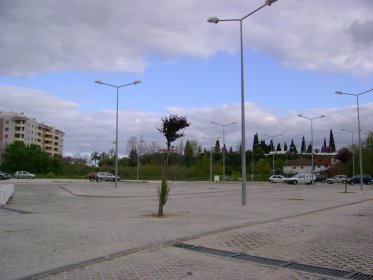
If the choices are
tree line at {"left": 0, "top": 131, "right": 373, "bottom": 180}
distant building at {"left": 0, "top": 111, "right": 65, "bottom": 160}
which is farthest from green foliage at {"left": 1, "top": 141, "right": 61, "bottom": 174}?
distant building at {"left": 0, "top": 111, "right": 65, "bottom": 160}

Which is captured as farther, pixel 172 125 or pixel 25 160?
pixel 25 160

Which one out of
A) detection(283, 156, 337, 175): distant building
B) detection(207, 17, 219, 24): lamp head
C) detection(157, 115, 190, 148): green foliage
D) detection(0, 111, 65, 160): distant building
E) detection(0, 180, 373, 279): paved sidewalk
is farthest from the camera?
detection(283, 156, 337, 175): distant building

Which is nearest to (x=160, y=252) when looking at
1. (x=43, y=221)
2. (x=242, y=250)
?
(x=242, y=250)

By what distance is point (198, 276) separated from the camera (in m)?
6.91

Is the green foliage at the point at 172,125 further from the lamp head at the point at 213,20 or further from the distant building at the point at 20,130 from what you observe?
the distant building at the point at 20,130

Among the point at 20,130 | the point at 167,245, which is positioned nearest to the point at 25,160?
the point at 20,130

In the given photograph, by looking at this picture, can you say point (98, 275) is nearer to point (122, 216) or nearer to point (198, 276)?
point (198, 276)

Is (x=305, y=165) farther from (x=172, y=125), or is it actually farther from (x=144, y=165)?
(x=172, y=125)

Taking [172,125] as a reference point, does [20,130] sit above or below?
above

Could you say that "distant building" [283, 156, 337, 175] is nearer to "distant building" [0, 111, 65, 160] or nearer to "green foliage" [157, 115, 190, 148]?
"distant building" [0, 111, 65, 160]

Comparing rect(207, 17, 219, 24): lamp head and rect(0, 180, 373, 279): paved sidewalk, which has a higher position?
rect(207, 17, 219, 24): lamp head

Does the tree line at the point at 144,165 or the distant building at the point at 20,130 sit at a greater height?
the distant building at the point at 20,130

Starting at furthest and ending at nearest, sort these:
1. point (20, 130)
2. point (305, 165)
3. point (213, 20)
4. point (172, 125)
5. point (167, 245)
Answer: point (305, 165), point (20, 130), point (213, 20), point (172, 125), point (167, 245)

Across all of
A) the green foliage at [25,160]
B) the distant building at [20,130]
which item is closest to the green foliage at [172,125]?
the green foliage at [25,160]
